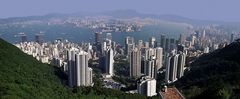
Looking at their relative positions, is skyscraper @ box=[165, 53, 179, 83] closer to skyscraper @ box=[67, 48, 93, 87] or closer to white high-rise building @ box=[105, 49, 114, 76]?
skyscraper @ box=[67, 48, 93, 87]

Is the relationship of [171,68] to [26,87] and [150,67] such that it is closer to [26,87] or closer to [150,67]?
[150,67]

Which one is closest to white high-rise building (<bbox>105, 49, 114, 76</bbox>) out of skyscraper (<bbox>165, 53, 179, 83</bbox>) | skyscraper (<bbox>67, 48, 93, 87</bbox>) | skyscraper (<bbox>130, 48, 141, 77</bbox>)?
skyscraper (<bbox>130, 48, 141, 77</bbox>)

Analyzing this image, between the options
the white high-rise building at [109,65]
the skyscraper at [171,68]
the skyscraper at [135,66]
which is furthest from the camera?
the white high-rise building at [109,65]

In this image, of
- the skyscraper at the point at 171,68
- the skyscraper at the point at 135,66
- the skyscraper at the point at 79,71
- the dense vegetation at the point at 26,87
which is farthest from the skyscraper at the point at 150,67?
the dense vegetation at the point at 26,87

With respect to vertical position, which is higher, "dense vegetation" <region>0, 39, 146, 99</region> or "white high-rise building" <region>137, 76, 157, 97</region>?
"dense vegetation" <region>0, 39, 146, 99</region>

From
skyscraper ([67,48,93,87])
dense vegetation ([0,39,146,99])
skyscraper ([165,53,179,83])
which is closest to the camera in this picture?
dense vegetation ([0,39,146,99])

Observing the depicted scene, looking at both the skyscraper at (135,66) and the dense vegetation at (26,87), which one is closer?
the dense vegetation at (26,87)

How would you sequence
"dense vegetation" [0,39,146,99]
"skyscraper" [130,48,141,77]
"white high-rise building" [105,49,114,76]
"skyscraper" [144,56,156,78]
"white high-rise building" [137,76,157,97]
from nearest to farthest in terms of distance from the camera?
"dense vegetation" [0,39,146,99] → "white high-rise building" [137,76,157,97] → "skyscraper" [144,56,156,78] → "skyscraper" [130,48,141,77] → "white high-rise building" [105,49,114,76]

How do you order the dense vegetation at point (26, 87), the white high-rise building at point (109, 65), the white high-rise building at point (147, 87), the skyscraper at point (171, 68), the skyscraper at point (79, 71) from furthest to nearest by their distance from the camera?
1. the white high-rise building at point (109, 65)
2. the skyscraper at point (171, 68)
3. the skyscraper at point (79, 71)
4. the white high-rise building at point (147, 87)
5. the dense vegetation at point (26, 87)

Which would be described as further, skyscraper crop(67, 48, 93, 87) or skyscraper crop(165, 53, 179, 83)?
skyscraper crop(165, 53, 179, 83)

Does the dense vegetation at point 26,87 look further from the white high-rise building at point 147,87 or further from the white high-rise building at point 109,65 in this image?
the white high-rise building at point 109,65

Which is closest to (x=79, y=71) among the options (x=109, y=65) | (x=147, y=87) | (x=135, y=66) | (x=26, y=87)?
(x=147, y=87)
